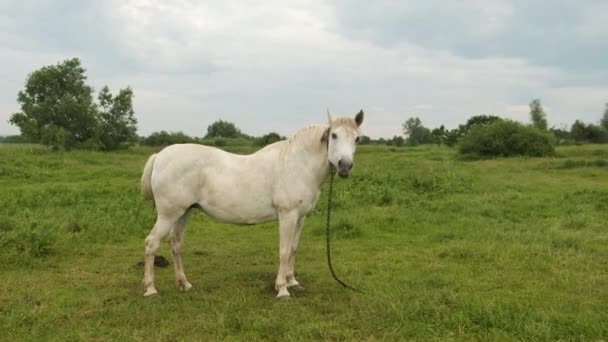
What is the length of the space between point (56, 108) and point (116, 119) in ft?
12.4

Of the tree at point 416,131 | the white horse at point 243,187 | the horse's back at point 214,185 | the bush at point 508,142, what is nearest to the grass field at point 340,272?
the white horse at point 243,187

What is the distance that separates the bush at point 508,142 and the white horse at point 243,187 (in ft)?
86.4

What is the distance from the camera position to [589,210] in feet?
36.8

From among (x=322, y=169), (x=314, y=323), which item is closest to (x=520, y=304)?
(x=314, y=323)

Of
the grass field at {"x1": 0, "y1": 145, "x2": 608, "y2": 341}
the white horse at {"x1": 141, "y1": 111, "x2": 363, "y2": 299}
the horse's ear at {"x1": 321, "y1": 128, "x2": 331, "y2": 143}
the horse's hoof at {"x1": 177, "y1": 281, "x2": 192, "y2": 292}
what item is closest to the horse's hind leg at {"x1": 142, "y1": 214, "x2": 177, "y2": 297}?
the white horse at {"x1": 141, "y1": 111, "x2": 363, "y2": 299}

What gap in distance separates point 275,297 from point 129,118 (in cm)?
3172

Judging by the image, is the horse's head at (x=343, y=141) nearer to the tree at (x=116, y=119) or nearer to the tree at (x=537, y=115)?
the tree at (x=116, y=119)

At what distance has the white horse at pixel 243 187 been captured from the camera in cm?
574

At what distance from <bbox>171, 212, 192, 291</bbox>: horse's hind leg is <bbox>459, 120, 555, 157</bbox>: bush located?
26.7m

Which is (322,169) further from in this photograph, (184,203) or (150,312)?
(150,312)

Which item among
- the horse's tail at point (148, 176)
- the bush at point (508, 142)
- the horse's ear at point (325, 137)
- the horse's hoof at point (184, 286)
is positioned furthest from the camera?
the bush at point (508, 142)

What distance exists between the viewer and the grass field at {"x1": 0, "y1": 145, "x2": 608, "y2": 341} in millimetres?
4633

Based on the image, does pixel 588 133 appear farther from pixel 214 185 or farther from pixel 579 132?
pixel 214 185

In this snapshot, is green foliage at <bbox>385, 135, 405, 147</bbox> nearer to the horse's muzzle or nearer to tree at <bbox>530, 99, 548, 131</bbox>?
tree at <bbox>530, 99, 548, 131</bbox>
